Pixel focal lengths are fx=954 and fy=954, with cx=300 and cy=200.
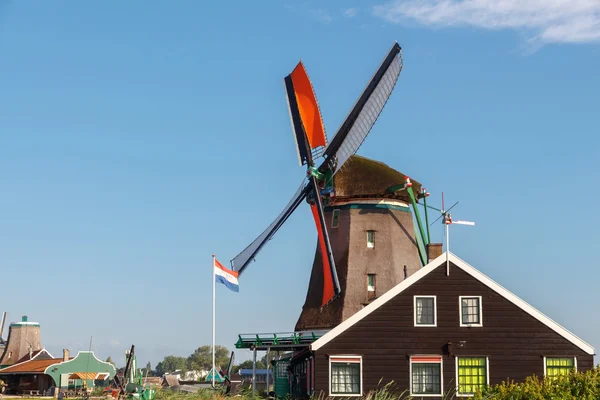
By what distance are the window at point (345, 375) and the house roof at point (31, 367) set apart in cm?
4579

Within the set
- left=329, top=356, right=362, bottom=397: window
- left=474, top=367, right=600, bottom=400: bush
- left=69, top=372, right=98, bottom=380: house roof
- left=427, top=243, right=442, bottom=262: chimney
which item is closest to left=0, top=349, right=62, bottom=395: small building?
left=69, top=372, right=98, bottom=380: house roof

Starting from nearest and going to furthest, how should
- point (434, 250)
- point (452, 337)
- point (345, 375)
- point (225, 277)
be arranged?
1. point (345, 375)
2. point (452, 337)
3. point (434, 250)
4. point (225, 277)

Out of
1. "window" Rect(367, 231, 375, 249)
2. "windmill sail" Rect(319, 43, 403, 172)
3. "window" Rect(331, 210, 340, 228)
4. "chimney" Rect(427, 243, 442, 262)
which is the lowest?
"chimney" Rect(427, 243, 442, 262)

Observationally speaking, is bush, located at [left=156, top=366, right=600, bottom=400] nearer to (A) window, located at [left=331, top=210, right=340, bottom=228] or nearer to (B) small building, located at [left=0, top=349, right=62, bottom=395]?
(A) window, located at [left=331, top=210, right=340, bottom=228]

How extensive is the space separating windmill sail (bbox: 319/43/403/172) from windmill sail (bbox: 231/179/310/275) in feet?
13.6

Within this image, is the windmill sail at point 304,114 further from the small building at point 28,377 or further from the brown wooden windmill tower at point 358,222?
the small building at point 28,377

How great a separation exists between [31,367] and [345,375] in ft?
164

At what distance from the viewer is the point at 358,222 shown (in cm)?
4462

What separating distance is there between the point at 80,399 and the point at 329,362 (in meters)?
17.6

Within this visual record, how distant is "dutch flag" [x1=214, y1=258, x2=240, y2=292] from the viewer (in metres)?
40.1

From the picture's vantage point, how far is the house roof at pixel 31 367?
74562 mm

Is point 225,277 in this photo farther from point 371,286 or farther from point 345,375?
point 345,375

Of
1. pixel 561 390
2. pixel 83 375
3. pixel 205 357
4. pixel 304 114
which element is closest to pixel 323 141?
pixel 304 114

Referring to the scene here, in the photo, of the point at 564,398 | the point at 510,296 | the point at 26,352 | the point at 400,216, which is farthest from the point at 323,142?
the point at 26,352
